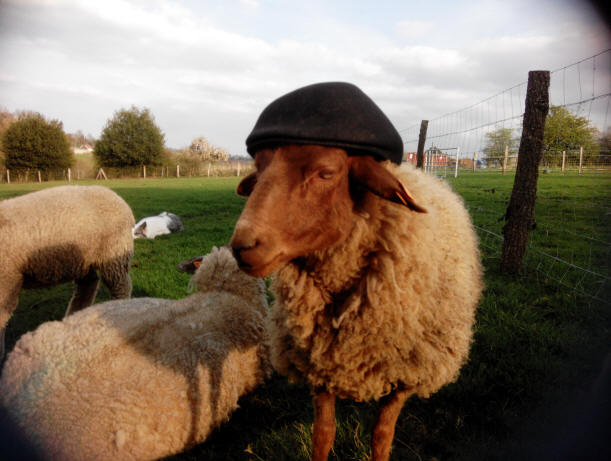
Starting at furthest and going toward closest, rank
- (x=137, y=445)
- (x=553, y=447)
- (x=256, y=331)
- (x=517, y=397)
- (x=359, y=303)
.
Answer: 1. (x=256, y=331)
2. (x=517, y=397)
3. (x=137, y=445)
4. (x=359, y=303)
5. (x=553, y=447)

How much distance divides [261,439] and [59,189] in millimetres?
3617

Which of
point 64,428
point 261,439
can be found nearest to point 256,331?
point 261,439

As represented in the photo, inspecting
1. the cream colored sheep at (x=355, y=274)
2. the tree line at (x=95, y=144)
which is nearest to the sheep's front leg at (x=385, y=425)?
the cream colored sheep at (x=355, y=274)

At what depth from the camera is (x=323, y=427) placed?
1904mm

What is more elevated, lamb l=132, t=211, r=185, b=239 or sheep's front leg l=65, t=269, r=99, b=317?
lamb l=132, t=211, r=185, b=239

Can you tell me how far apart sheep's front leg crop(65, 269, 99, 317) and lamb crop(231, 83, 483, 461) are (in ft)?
10.6

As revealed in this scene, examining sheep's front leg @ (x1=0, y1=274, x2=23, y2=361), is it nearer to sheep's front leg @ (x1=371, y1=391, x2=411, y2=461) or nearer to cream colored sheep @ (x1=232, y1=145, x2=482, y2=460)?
cream colored sheep @ (x1=232, y1=145, x2=482, y2=460)

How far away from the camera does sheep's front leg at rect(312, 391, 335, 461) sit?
190 centimetres

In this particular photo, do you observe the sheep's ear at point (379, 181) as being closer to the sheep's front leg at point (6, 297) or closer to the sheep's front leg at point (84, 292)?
the sheep's front leg at point (6, 297)

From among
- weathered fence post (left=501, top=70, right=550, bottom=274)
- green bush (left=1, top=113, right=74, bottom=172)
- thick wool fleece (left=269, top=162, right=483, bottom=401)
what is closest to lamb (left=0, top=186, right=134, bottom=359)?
thick wool fleece (left=269, top=162, right=483, bottom=401)

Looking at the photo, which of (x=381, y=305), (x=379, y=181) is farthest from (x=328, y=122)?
(x=381, y=305)

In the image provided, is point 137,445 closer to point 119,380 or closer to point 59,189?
point 119,380

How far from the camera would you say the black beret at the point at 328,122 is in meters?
1.35

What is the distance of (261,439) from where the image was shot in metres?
2.24
